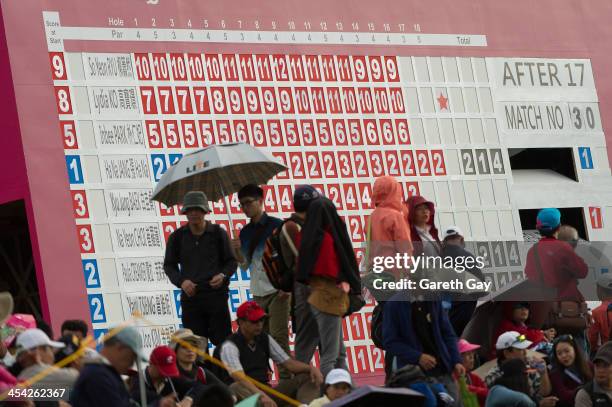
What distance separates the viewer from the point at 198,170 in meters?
14.3

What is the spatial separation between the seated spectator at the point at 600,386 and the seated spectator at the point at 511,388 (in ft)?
1.40

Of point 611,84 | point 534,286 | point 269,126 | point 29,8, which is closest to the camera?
point 534,286

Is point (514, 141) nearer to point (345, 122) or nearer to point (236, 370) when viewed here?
point (345, 122)

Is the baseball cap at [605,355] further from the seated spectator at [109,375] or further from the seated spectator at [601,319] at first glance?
the seated spectator at [109,375]

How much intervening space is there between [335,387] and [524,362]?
2.07 metres

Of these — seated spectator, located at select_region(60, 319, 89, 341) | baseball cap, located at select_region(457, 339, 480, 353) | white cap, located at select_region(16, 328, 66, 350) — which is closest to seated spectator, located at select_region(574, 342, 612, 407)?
baseball cap, located at select_region(457, 339, 480, 353)

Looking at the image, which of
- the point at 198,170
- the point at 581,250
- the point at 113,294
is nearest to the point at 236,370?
the point at 198,170

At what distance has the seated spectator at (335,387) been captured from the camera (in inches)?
456

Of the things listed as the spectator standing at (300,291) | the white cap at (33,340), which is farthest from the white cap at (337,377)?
the white cap at (33,340)

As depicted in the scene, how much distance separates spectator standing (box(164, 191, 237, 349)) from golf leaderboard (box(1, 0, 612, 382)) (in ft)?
12.1

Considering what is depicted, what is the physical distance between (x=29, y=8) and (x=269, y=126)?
3.31 meters

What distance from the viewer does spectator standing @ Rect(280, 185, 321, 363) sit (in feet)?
41.9

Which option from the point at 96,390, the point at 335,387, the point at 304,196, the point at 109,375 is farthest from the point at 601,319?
the point at 96,390

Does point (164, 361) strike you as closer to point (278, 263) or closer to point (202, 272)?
point (278, 263)
